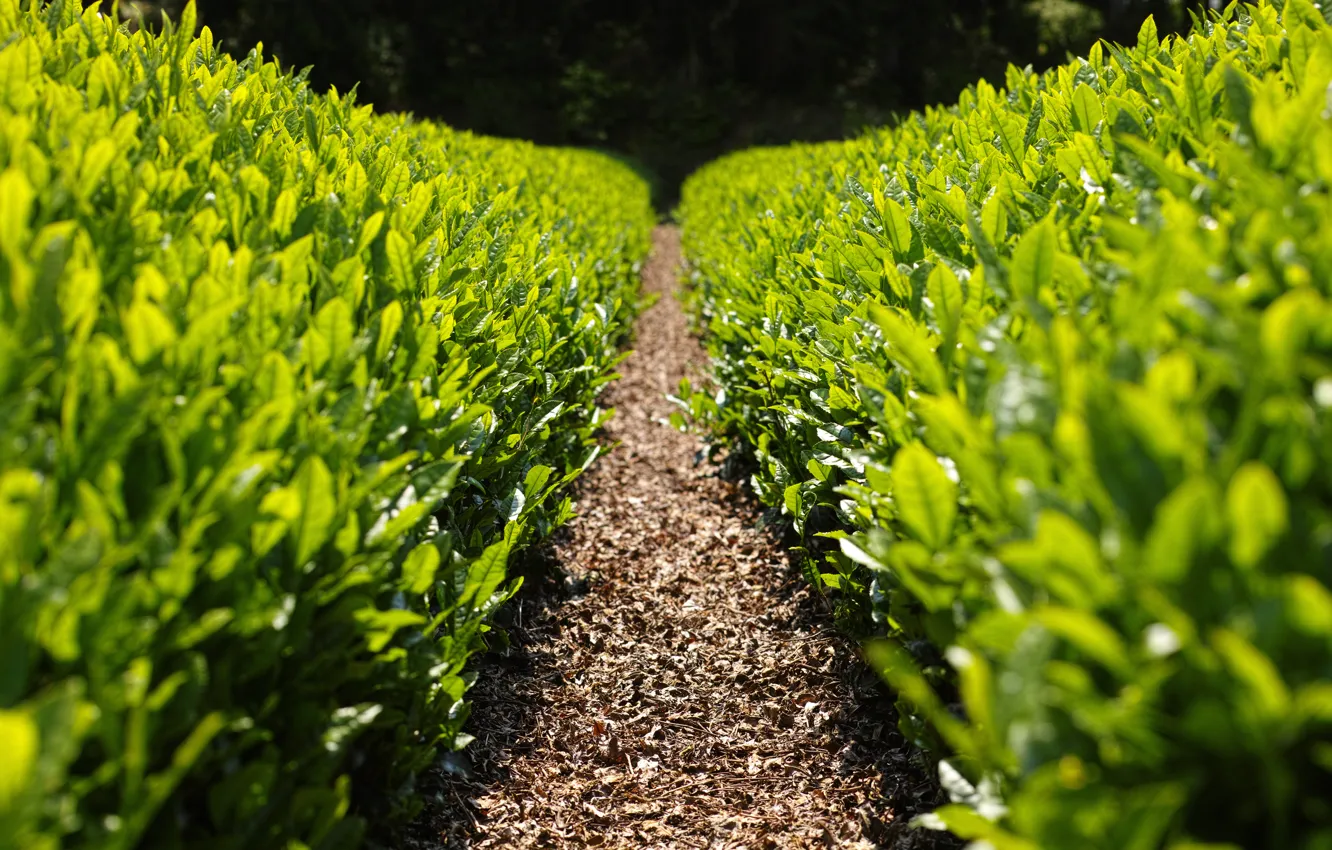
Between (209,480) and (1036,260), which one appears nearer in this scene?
(209,480)

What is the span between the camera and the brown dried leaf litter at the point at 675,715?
2.90 m

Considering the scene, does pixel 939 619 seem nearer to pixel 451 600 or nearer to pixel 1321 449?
pixel 1321 449

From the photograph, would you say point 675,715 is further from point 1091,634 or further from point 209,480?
point 1091,634

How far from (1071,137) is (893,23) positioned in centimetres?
3849

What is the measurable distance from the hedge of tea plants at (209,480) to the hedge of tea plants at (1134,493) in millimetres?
1099

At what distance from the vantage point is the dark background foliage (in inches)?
1383

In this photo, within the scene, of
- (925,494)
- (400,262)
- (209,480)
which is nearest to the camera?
(209,480)

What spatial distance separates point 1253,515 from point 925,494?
0.67 meters

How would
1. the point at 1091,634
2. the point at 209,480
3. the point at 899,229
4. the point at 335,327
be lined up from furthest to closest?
the point at 899,229
the point at 335,327
the point at 209,480
the point at 1091,634

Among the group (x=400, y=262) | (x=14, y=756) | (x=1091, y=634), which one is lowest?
(x=14, y=756)


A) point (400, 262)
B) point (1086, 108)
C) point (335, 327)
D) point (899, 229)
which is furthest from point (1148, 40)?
point (335, 327)

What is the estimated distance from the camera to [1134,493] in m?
1.35

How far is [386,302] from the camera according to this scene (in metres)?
2.54

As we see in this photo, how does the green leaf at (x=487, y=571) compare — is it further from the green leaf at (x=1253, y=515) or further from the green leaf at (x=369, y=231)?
the green leaf at (x=1253, y=515)
